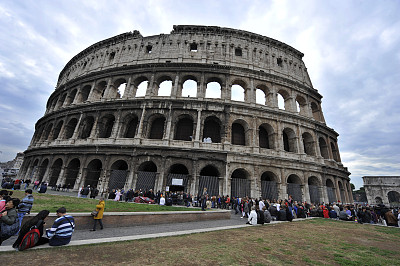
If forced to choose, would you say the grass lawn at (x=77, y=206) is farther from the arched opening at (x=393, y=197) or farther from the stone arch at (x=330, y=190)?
the arched opening at (x=393, y=197)

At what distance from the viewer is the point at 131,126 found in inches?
801

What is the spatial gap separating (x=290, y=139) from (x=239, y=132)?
19.6ft

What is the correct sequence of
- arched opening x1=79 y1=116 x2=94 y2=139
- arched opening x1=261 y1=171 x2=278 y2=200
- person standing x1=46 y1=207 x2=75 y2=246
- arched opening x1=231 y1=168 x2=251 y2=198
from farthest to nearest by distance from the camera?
arched opening x1=79 y1=116 x2=94 y2=139, arched opening x1=261 y1=171 x2=278 y2=200, arched opening x1=231 y1=168 x2=251 y2=198, person standing x1=46 y1=207 x2=75 y2=246

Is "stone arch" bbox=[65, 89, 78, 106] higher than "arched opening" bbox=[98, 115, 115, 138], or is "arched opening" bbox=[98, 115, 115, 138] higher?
"stone arch" bbox=[65, 89, 78, 106]

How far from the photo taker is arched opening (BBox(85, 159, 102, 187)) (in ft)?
60.5

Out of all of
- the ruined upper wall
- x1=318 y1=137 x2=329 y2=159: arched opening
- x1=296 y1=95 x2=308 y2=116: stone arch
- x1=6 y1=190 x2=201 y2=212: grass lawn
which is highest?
the ruined upper wall

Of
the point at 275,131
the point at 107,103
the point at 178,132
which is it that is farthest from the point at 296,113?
the point at 107,103

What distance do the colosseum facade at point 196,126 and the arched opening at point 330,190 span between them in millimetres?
109

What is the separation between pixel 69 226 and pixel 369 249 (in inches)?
341

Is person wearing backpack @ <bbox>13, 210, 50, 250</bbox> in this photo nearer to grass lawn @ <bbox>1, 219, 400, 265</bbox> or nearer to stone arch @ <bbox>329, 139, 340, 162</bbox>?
grass lawn @ <bbox>1, 219, 400, 265</bbox>

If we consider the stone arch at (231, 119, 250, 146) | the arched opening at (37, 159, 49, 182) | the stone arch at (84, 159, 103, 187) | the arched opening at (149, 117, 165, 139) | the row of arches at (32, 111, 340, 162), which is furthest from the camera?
the arched opening at (37, 159, 49, 182)

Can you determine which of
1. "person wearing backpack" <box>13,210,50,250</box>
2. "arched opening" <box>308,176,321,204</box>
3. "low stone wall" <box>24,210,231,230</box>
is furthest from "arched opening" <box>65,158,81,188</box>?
"arched opening" <box>308,176,321,204</box>

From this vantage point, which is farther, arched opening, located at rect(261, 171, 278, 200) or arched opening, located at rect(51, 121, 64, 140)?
arched opening, located at rect(51, 121, 64, 140)

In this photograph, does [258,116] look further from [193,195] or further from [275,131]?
[193,195]
